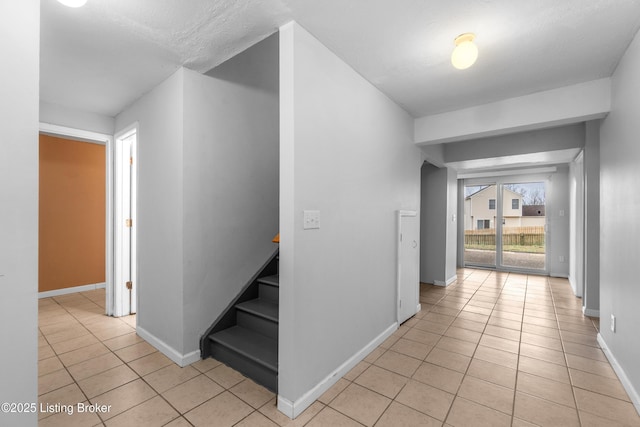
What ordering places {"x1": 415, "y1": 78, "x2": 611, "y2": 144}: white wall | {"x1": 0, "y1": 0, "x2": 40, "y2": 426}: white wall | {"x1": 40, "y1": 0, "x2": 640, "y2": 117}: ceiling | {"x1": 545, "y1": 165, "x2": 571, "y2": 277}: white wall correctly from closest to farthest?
1. {"x1": 0, "y1": 0, "x2": 40, "y2": 426}: white wall
2. {"x1": 40, "y1": 0, "x2": 640, "y2": 117}: ceiling
3. {"x1": 415, "y1": 78, "x2": 611, "y2": 144}: white wall
4. {"x1": 545, "y1": 165, "x2": 571, "y2": 277}: white wall

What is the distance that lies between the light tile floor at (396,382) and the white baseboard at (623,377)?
0.16 feet

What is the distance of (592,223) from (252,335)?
4.22 metres

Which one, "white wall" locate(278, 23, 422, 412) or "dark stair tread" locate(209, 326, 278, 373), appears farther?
"dark stair tread" locate(209, 326, 278, 373)

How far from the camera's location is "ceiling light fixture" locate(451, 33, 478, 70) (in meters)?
1.82

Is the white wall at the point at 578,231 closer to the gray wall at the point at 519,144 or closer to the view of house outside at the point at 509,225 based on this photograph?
the gray wall at the point at 519,144

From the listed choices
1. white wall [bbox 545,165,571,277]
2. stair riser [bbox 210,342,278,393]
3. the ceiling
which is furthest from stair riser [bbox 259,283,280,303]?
white wall [bbox 545,165,571,277]

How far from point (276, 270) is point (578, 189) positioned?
489 centimetres

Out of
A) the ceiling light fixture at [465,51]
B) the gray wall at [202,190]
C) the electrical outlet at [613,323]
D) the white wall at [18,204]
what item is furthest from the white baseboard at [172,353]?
the electrical outlet at [613,323]

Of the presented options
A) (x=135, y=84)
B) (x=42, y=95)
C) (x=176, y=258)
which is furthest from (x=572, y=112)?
(x=42, y=95)

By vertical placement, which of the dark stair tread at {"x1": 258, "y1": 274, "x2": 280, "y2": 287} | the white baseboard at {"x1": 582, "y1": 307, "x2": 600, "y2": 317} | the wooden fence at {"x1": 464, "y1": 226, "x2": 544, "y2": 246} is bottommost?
the white baseboard at {"x1": 582, "y1": 307, "x2": 600, "y2": 317}

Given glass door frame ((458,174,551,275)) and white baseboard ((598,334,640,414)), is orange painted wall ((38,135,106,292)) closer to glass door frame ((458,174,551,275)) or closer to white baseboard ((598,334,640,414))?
white baseboard ((598,334,640,414))

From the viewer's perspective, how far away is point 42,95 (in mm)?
2885

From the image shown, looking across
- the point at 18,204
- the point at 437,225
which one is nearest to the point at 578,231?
the point at 437,225

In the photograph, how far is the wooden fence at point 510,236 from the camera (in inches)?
241
